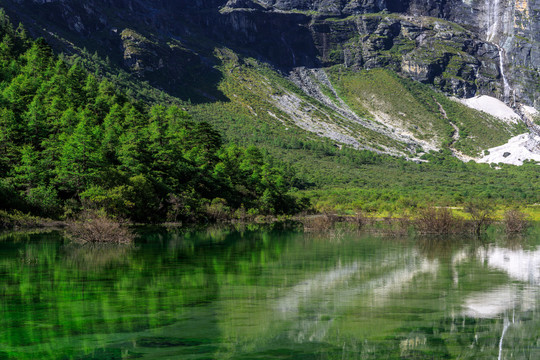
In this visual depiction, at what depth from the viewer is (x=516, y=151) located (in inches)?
6831

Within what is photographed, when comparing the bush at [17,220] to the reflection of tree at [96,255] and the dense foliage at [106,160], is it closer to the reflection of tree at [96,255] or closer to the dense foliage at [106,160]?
the dense foliage at [106,160]

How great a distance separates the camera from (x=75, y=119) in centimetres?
5378

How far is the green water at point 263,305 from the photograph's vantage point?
1027cm

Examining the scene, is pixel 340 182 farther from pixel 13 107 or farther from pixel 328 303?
pixel 328 303

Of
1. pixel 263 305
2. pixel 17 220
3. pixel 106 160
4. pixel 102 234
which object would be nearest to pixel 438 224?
pixel 102 234

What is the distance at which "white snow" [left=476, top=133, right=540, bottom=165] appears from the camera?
168 meters

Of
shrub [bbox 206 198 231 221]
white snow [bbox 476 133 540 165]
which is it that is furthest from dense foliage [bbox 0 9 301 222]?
white snow [bbox 476 133 540 165]

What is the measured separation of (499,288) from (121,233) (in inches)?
859

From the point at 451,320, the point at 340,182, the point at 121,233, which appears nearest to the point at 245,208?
the point at 121,233

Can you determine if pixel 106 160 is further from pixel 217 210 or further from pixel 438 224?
pixel 438 224

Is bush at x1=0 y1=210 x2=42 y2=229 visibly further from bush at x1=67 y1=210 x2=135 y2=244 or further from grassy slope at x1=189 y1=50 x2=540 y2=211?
grassy slope at x1=189 y1=50 x2=540 y2=211

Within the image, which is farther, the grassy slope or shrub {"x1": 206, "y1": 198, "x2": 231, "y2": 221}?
the grassy slope

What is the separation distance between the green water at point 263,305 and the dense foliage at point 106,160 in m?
18.9

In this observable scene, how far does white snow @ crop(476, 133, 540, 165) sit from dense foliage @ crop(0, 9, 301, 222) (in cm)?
12125
